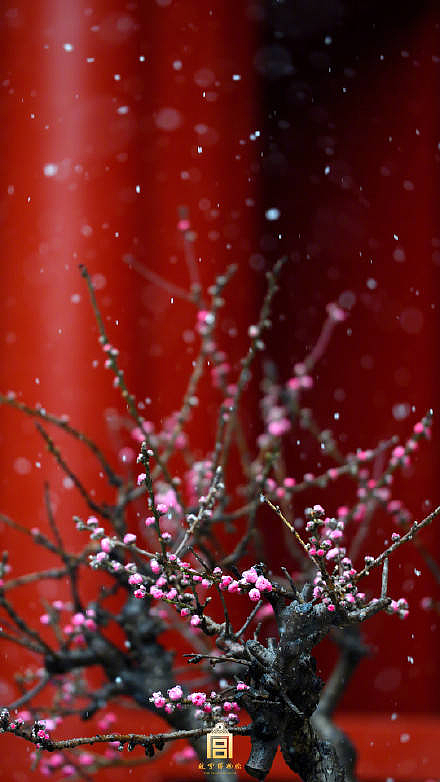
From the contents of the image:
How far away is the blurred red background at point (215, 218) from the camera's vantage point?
1053 mm

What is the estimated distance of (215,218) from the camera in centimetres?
111

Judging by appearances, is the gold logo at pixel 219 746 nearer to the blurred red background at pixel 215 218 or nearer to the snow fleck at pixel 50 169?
the blurred red background at pixel 215 218

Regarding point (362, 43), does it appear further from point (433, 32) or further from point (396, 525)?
point (396, 525)

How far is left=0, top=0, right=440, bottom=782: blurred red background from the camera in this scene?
105 cm

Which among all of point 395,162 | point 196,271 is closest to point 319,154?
point 395,162

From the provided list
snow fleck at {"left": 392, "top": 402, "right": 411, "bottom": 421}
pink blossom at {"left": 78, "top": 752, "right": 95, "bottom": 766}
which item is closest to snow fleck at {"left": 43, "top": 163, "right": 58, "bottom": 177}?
snow fleck at {"left": 392, "top": 402, "right": 411, "bottom": 421}

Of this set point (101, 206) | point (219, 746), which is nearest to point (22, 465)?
point (101, 206)

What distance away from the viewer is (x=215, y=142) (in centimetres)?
111

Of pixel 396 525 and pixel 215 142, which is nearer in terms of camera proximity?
pixel 396 525

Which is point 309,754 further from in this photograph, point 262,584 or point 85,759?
point 85,759

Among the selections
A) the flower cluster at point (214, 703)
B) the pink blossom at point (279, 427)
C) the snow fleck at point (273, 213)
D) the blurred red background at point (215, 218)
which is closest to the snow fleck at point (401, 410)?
the blurred red background at point (215, 218)

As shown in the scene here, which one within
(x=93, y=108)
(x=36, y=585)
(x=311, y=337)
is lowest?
(x=36, y=585)

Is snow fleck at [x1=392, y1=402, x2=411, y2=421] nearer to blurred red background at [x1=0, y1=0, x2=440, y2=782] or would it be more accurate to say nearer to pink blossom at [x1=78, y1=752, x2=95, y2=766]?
blurred red background at [x1=0, y1=0, x2=440, y2=782]

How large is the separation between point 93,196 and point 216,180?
176mm
